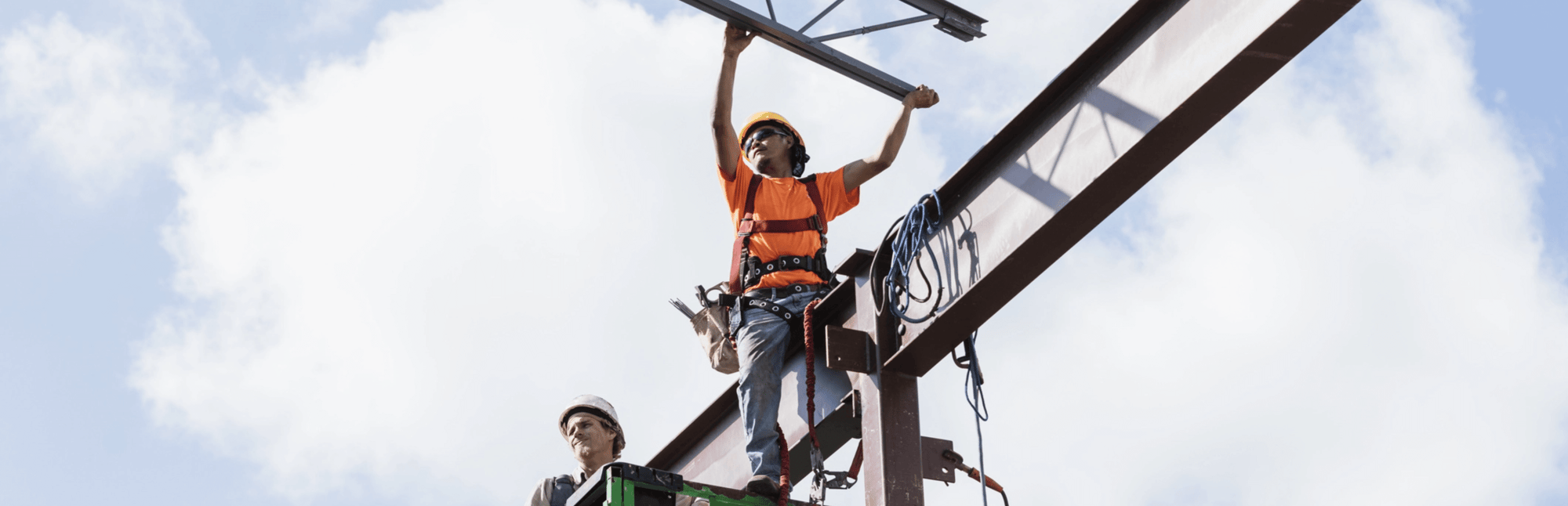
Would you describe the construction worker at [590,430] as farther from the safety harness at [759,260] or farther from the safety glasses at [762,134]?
the safety glasses at [762,134]

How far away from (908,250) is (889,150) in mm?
539

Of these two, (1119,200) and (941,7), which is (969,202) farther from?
(941,7)

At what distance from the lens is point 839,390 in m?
7.20

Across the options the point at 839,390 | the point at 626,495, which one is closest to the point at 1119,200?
the point at 839,390

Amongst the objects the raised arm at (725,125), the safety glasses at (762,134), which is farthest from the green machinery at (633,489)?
the safety glasses at (762,134)

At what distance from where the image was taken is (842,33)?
8.08 m

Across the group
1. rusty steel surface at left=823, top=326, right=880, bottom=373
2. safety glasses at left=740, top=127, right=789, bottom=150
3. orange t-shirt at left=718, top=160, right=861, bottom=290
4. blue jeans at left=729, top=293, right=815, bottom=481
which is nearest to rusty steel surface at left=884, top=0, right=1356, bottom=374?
rusty steel surface at left=823, top=326, right=880, bottom=373

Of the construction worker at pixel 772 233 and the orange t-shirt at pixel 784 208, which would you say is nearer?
the construction worker at pixel 772 233

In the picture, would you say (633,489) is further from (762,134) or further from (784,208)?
(762,134)

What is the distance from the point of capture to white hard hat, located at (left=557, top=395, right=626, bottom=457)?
7227 millimetres

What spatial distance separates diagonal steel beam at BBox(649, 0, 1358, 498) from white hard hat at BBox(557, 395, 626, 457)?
1066 mm

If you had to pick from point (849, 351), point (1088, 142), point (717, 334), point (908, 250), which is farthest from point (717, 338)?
point (1088, 142)

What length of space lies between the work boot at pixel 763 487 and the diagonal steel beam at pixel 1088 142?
77 centimetres

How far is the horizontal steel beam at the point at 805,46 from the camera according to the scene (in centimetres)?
758
